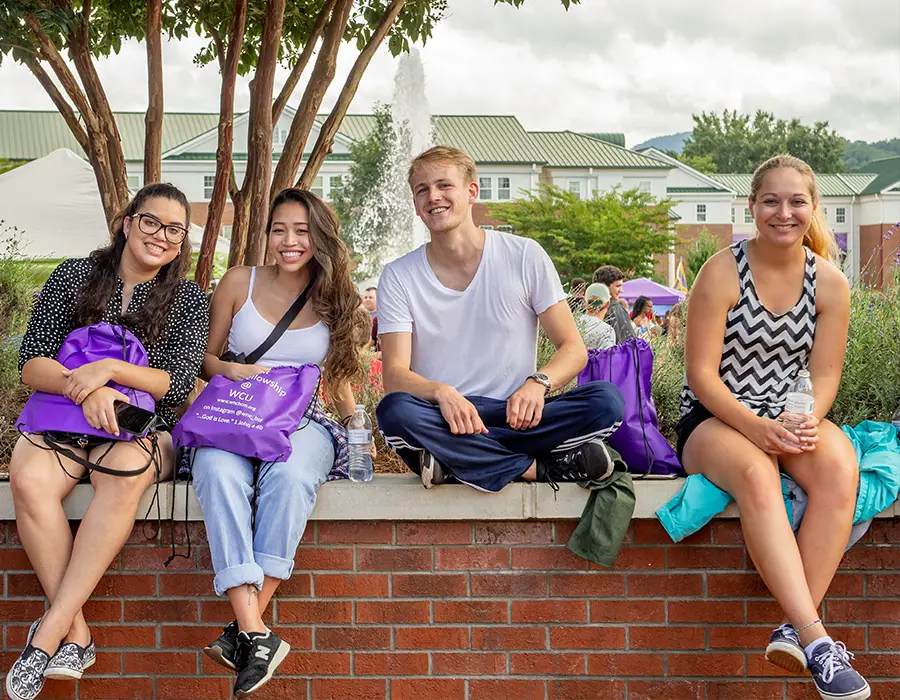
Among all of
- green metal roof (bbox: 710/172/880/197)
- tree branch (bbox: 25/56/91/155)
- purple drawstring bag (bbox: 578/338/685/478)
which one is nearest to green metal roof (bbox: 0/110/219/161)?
green metal roof (bbox: 710/172/880/197)

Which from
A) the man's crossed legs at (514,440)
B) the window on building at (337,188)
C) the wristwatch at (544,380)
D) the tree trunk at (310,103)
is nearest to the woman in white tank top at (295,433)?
the man's crossed legs at (514,440)

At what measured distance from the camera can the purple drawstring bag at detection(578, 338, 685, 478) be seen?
441 cm

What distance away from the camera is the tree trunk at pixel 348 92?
7492 mm

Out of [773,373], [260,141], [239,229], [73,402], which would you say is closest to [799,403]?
[773,373]

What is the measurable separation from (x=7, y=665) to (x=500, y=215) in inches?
1965

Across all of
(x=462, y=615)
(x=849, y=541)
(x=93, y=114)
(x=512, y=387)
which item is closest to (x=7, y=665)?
(x=462, y=615)

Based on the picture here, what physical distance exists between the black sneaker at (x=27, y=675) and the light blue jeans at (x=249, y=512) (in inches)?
27.1

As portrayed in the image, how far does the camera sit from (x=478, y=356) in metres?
4.43

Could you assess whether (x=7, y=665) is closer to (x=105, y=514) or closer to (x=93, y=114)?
(x=105, y=514)

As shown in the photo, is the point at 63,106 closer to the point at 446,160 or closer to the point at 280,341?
the point at 280,341

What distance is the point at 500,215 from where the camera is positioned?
5341 cm

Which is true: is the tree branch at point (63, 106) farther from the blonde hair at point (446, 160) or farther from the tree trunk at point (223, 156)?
the blonde hair at point (446, 160)

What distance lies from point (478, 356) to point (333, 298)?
0.71 meters

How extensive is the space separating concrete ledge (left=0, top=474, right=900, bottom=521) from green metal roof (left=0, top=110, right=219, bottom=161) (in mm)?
71651
